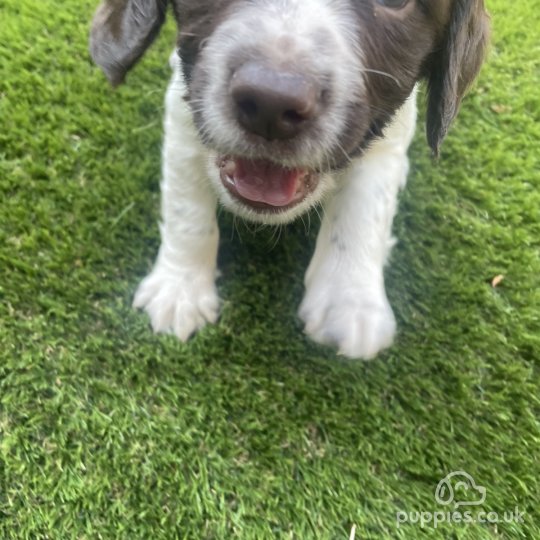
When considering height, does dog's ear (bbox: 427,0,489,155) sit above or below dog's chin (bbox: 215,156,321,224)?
above

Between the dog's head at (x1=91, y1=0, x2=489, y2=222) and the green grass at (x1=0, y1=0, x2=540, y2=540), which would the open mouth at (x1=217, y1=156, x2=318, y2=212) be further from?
the green grass at (x1=0, y1=0, x2=540, y2=540)

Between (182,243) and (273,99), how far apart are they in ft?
3.58

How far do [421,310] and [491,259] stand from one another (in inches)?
16.4

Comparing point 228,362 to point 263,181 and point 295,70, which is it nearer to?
point 263,181

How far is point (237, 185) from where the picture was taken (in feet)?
6.88

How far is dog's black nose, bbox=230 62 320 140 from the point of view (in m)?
1.60

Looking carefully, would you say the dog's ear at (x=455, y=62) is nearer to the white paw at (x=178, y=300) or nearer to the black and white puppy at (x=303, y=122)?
the black and white puppy at (x=303, y=122)

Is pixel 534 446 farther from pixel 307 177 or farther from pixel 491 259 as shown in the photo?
pixel 307 177

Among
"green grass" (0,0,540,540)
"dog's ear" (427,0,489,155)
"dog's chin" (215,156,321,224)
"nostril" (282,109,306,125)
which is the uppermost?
"nostril" (282,109,306,125)

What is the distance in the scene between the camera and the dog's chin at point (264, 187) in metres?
2.08

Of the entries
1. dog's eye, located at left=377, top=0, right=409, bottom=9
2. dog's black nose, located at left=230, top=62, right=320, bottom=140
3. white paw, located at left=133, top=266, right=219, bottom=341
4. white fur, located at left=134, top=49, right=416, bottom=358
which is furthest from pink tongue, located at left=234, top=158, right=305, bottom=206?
white paw, located at left=133, top=266, right=219, bottom=341

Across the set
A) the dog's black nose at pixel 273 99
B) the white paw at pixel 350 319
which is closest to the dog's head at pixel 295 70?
the dog's black nose at pixel 273 99

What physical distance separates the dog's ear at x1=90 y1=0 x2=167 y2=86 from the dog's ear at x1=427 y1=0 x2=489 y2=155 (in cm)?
97

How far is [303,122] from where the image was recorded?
5.74 feet
